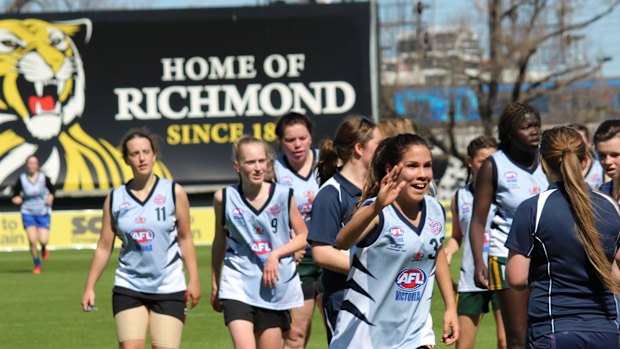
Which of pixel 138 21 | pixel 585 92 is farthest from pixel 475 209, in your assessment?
pixel 585 92

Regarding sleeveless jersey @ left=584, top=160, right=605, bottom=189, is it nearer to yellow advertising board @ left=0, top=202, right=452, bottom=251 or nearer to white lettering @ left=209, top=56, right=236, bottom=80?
yellow advertising board @ left=0, top=202, right=452, bottom=251

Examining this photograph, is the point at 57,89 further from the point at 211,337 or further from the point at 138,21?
the point at 211,337

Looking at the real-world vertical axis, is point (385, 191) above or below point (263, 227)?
above

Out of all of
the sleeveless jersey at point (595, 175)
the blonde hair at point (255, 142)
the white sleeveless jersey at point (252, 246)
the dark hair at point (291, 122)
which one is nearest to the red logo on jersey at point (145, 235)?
the white sleeveless jersey at point (252, 246)

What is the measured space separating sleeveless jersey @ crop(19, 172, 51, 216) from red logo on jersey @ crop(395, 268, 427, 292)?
1865 cm

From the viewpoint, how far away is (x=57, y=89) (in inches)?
1291

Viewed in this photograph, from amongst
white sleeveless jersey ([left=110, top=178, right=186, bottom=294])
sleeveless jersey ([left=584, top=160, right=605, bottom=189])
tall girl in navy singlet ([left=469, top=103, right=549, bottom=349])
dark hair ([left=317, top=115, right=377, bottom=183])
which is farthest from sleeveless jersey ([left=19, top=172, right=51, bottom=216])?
dark hair ([left=317, top=115, right=377, bottom=183])

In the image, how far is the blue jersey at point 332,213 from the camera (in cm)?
655

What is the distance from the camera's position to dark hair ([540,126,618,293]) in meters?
5.61

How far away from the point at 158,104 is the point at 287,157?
23435mm

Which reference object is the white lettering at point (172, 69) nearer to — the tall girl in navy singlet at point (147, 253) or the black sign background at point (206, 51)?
the black sign background at point (206, 51)

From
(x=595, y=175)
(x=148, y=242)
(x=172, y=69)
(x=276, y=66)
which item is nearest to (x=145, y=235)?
(x=148, y=242)

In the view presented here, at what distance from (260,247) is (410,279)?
255cm

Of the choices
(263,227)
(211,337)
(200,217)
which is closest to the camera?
(263,227)
